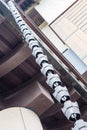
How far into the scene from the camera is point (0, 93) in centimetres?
388

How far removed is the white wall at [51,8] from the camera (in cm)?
1354

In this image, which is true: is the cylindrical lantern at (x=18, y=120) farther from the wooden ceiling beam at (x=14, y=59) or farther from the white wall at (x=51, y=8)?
the white wall at (x=51, y=8)

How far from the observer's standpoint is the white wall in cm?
1354

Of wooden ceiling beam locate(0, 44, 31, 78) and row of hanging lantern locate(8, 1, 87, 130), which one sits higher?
wooden ceiling beam locate(0, 44, 31, 78)

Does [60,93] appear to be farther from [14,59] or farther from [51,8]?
[51,8]

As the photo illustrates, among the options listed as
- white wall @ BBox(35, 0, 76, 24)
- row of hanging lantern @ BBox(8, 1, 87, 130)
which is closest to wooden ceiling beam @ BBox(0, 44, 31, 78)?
row of hanging lantern @ BBox(8, 1, 87, 130)

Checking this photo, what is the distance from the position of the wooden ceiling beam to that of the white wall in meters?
9.98

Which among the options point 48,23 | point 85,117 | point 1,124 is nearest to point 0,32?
point 1,124

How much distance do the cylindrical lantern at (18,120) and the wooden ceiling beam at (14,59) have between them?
656 mm

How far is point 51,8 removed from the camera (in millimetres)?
14320

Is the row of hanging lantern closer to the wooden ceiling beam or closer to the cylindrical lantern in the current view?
the wooden ceiling beam

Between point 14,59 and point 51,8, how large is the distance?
11211mm

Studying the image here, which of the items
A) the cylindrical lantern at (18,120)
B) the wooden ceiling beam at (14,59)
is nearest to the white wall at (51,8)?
the wooden ceiling beam at (14,59)

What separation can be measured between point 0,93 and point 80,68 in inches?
281
